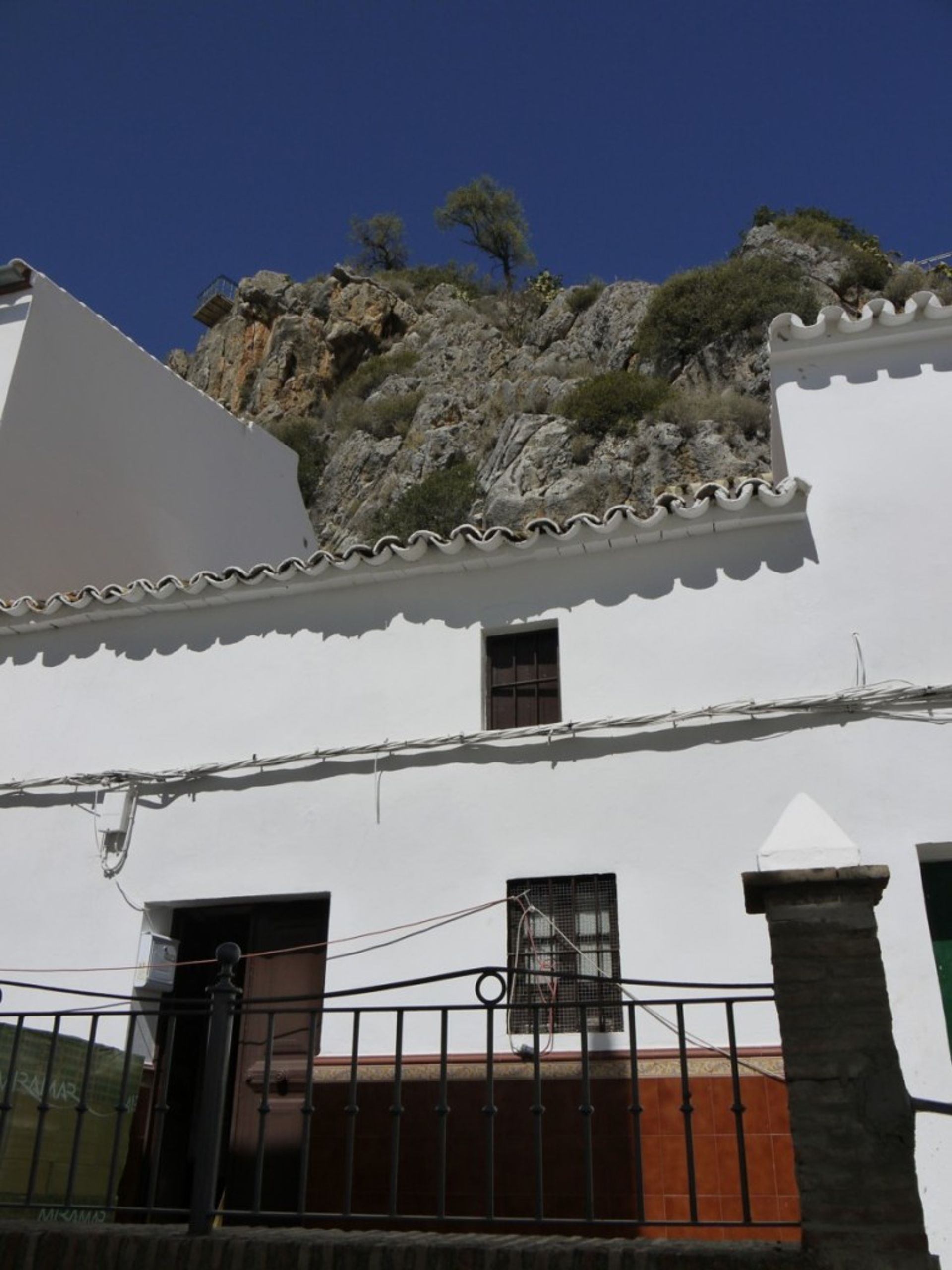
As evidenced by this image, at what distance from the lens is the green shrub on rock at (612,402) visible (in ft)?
81.8

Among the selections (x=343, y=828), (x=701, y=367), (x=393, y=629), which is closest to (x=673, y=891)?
(x=343, y=828)

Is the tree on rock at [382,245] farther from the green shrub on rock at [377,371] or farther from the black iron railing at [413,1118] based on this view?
the black iron railing at [413,1118]

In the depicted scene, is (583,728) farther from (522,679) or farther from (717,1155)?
(717,1155)

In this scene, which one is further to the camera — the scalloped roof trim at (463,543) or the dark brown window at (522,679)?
the dark brown window at (522,679)

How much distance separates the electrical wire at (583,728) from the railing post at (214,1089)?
3735mm

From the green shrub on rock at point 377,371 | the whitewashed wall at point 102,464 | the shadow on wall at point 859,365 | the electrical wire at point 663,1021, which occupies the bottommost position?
the electrical wire at point 663,1021

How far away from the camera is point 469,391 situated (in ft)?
104

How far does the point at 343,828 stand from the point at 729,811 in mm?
2816

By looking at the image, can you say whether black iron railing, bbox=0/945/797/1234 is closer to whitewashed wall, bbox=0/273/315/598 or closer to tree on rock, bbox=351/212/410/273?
whitewashed wall, bbox=0/273/315/598

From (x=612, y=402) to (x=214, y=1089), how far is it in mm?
22383

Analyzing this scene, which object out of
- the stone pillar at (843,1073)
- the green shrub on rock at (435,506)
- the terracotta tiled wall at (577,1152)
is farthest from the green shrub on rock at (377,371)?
the stone pillar at (843,1073)

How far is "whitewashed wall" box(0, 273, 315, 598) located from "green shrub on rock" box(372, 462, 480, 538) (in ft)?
34.5

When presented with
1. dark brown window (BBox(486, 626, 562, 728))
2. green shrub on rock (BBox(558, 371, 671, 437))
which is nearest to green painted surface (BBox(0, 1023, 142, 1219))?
dark brown window (BBox(486, 626, 562, 728))

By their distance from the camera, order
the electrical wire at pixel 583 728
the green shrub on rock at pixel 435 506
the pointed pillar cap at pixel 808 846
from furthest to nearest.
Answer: the green shrub on rock at pixel 435 506, the electrical wire at pixel 583 728, the pointed pillar cap at pixel 808 846
